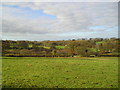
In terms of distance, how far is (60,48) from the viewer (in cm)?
5556

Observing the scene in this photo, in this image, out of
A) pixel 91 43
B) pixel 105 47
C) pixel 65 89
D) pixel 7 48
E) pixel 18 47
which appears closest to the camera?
pixel 65 89

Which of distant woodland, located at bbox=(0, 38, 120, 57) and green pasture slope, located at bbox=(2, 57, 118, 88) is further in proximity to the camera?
distant woodland, located at bbox=(0, 38, 120, 57)

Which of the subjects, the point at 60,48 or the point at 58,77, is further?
the point at 60,48

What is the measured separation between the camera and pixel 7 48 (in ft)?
147

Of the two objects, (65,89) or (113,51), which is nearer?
(65,89)

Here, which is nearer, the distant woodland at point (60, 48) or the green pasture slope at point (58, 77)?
the green pasture slope at point (58, 77)

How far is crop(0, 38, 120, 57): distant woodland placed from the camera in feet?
155

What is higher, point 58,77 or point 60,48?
point 60,48

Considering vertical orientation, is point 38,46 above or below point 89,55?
above

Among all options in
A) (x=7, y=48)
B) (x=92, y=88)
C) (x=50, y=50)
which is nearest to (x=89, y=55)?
(x=50, y=50)

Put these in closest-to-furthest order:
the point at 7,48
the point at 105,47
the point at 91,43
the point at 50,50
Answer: the point at 7,48, the point at 50,50, the point at 105,47, the point at 91,43

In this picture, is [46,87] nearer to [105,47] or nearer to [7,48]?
[7,48]

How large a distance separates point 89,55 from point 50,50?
14391 mm

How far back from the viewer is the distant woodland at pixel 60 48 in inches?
1859
